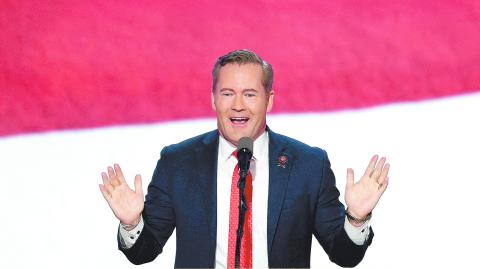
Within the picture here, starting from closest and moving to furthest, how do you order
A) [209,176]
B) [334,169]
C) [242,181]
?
[242,181] < [209,176] < [334,169]

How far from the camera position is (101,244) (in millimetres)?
2375

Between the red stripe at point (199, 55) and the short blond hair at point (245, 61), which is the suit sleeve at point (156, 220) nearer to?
the short blond hair at point (245, 61)

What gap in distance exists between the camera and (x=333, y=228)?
1.86 meters

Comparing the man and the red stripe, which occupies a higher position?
the red stripe

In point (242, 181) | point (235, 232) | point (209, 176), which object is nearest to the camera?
point (242, 181)

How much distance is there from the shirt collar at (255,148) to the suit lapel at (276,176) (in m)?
0.03

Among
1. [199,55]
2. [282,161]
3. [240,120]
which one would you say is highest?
[199,55]

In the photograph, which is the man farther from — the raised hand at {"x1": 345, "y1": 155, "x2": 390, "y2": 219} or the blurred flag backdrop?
the blurred flag backdrop

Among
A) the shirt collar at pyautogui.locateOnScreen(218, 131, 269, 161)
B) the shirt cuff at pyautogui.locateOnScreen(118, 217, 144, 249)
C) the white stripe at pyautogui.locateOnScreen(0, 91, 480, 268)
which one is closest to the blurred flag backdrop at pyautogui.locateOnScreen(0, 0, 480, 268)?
the white stripe at pyautogui.locateOnScreen(0, 91, 480, 268)

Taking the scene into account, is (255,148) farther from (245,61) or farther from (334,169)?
(334,169)

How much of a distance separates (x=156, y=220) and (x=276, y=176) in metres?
0.33

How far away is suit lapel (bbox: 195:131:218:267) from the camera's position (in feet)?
6.05

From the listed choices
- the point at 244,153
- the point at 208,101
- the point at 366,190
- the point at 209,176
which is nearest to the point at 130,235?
the point at 209,176

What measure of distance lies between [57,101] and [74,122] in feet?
0.31
